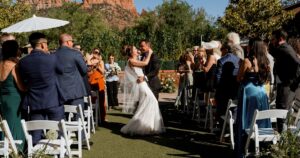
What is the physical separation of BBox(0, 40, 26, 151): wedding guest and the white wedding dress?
3294 millimetres

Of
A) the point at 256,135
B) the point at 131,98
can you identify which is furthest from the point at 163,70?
the point at 256,135

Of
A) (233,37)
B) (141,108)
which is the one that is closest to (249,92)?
(233,37)

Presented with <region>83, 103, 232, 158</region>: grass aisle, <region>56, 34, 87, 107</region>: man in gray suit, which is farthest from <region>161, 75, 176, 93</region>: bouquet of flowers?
<region>56, 34, 87, 107</region>: man in gray suit

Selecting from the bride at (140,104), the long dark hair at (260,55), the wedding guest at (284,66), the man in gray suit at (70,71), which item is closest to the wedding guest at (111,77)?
the bride at (140,104)

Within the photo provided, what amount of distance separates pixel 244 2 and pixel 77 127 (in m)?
30.3

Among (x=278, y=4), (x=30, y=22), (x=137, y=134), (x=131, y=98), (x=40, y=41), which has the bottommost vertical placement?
(x=137, y=134)

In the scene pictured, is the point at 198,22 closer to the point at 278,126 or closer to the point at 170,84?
the point at 170,84

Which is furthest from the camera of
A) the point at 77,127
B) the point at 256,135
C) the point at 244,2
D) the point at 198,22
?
the point at 198,22

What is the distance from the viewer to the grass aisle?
7852 mm

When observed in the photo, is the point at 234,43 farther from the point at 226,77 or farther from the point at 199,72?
the point at 199,72

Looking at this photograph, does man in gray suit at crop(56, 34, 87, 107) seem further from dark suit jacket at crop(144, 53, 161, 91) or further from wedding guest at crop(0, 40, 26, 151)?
dark suit jacket at crop(144, 53, 161, 91)

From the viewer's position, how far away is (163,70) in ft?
91.6

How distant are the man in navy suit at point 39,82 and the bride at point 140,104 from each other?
3.08 metres

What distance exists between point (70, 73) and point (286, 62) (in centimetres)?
372
